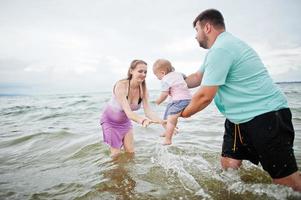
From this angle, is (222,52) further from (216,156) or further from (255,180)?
(216,156)

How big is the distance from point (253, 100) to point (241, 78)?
0.29 metres

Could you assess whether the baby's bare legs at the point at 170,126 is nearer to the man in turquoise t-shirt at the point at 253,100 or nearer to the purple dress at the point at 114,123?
the purple dress at the point at 114,123

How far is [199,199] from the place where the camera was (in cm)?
360

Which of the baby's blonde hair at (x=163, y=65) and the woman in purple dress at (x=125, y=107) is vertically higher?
the baby's blonde hair at (x=163, y=65)

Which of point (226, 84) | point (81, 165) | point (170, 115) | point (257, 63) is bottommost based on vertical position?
point (81, 165)

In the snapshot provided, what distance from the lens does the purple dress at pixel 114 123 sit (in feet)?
17.2

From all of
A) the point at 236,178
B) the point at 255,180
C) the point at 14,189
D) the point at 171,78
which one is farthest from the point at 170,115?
the point at 14,189

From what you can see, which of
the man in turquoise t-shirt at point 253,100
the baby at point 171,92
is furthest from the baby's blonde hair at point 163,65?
the man in turquoise t-shirt at point 253,100

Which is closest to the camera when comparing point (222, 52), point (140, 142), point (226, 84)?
point (222, 52)

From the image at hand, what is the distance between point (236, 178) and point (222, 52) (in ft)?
7.19

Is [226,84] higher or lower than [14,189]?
higher

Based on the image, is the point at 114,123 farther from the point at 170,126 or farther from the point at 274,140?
the point at 274,140

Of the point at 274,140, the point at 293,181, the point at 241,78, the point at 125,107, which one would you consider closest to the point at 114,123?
the point at 125,107

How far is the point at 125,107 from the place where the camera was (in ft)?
15.6
